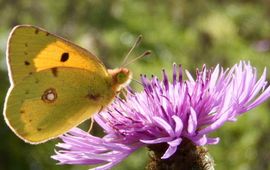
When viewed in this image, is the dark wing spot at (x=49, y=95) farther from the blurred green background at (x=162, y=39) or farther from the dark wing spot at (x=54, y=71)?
the blurred green background at (x=162, y=39)

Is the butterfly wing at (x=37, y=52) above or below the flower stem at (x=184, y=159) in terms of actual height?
above

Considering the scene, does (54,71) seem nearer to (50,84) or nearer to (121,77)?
(50,84)

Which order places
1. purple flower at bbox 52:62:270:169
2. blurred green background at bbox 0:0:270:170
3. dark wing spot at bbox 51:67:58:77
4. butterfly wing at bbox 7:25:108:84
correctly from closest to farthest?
purple flower at bbox 52:62:270:169 < butterfly wing at bbox 7:25:108:84 < dark wing spot at bbox 51:67:58:77 < blurred green background at bbox 0:0:270:170

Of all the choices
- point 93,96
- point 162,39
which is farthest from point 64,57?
point 162,39

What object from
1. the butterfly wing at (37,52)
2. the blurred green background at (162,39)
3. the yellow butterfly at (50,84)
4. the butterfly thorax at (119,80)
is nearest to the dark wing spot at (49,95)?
the yellow butterfly at (50,84)

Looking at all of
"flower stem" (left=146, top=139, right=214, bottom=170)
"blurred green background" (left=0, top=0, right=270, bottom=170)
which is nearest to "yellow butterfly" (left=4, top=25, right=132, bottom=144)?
"flower stem" (left=146, top=139, right=214, bottom=170)

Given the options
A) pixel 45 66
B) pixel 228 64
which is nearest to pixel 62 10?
pixel 228 64

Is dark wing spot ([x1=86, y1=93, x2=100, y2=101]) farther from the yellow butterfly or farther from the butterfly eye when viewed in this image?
the butterfly eye
